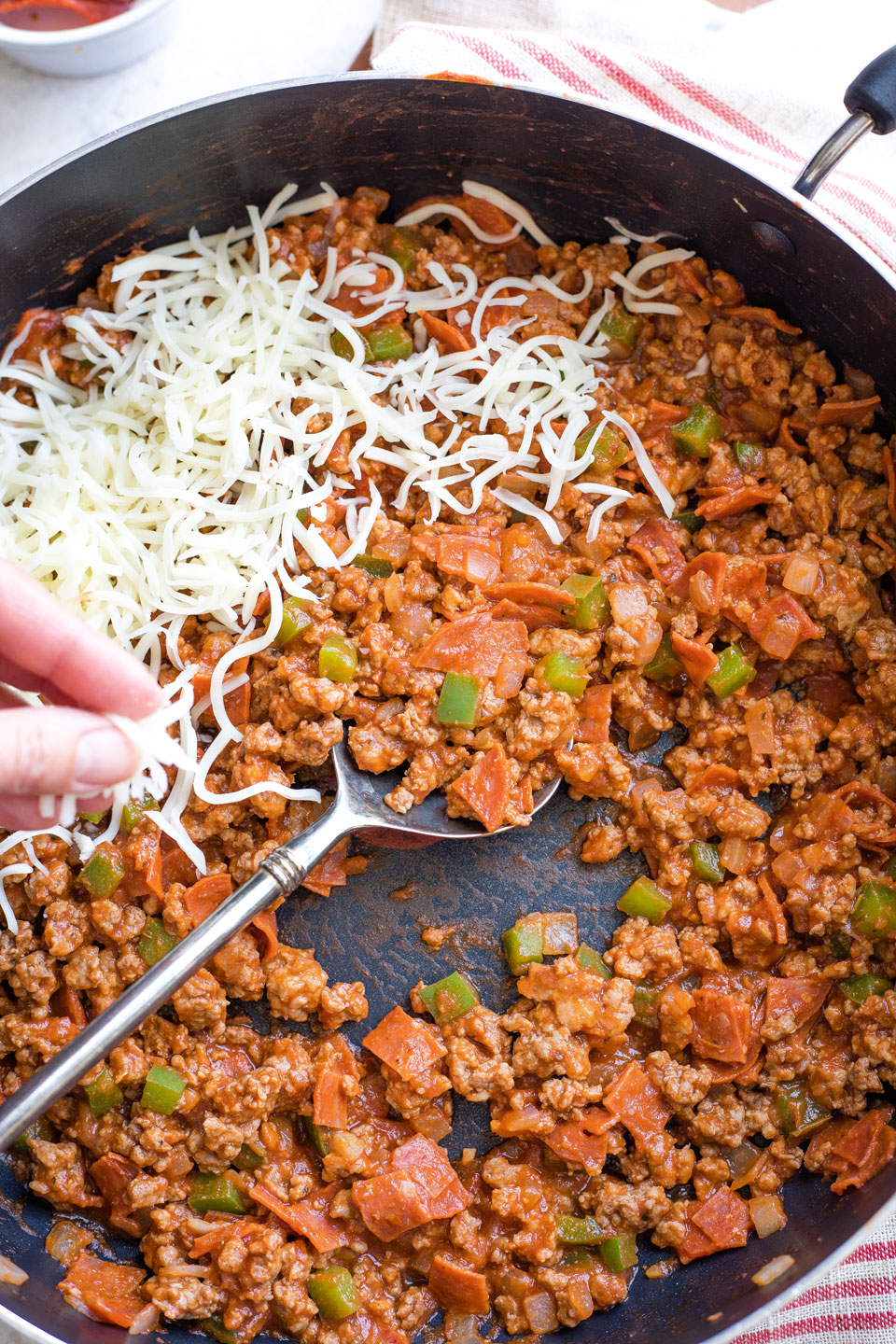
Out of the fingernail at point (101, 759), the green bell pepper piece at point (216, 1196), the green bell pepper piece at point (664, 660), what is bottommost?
the green bell pepper piece at point (216, 1196)

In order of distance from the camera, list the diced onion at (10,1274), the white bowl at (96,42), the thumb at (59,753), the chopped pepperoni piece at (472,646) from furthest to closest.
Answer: the white bowl at (96,42) < the chopped pepperoni piece at (472,646) < the diced onion at (10,1274) < the thumb at (59,753)

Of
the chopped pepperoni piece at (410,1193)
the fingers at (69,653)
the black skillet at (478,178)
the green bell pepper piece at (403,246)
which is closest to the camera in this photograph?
the fingers at (69,653)

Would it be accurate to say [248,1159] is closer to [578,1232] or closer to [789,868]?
[578,1232]

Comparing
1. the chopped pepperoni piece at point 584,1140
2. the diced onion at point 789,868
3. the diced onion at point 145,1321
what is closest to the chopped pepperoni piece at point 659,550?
the diced onion at point 789,868

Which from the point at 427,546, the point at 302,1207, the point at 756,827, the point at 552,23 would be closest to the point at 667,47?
the point at 552,23

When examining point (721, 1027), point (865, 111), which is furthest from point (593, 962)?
point (865, 111)

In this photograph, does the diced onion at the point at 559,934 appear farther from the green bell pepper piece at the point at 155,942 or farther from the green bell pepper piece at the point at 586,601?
the green bell pepper piece at the point at 155,942
